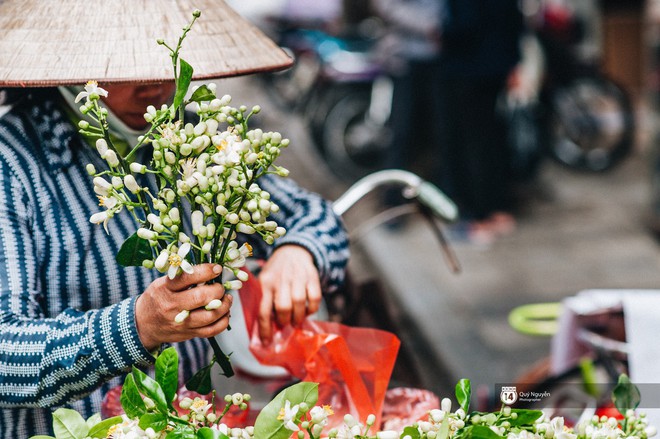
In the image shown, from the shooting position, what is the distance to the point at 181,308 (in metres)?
1.45

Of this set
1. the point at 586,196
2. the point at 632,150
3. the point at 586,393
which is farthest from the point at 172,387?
the point at 632,150

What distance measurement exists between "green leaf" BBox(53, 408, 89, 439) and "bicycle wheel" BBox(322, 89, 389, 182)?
6.64 meters

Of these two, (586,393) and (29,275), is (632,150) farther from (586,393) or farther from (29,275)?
(29,275)

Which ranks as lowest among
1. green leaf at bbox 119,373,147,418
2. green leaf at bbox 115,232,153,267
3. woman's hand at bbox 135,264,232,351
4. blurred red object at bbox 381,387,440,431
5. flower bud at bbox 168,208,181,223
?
blurred red object at bbox 381,387,440,431

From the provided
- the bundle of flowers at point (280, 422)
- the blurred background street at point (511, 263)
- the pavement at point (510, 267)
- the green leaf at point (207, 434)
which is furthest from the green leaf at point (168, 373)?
the blurred background street at point (511, 263)

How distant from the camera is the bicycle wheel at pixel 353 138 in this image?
26.2 ft

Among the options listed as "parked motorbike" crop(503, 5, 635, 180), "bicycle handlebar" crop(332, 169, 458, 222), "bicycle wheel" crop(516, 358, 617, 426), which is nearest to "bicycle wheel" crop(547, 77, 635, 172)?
"parked motorbike" crop(503, 5, 635, 180)

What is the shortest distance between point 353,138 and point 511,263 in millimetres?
2589

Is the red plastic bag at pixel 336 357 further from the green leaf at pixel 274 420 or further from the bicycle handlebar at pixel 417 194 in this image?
the bicycle handlebar at pixel 417 194

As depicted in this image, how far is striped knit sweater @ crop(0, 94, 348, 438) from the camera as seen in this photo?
1.57 metres

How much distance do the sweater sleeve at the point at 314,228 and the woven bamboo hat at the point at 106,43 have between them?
0.42 m

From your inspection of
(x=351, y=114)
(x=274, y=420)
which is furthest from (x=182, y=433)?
(x=351, y=114)

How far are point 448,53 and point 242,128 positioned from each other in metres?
4.88

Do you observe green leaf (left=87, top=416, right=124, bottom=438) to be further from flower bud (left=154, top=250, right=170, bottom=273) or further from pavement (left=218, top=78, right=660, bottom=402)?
pavement (left=218, top=78, right=660, bottom=402)
